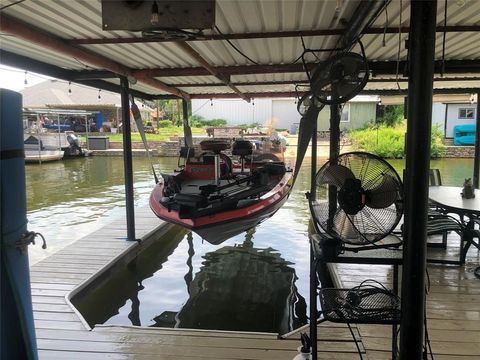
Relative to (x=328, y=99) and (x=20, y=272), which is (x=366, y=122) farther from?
(x=20, y=272)

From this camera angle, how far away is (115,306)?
14.3ft

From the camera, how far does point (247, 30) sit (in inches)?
140

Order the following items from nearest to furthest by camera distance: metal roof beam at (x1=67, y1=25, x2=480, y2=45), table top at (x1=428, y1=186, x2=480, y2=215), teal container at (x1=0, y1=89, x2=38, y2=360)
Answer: teal container at (x1=0, y1=89, x2=38, y2=360) → metal roof beam at (x1=67, y1=25, x2=480, y2=45) → table top at (x1=428, y1=186, x2=480, y2=215)

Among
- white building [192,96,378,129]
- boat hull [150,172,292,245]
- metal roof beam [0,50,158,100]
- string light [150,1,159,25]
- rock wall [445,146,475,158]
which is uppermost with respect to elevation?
white building [192,96,378,129]

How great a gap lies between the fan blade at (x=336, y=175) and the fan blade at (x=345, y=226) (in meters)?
0.16

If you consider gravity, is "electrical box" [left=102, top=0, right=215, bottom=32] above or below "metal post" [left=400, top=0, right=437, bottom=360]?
above

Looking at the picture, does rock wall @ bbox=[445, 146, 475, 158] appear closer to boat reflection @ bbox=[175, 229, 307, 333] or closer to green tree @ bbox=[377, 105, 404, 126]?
green tree @ bbox=[377, 105, 404, 126]

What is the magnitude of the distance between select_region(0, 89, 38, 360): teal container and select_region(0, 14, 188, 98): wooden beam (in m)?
1.61

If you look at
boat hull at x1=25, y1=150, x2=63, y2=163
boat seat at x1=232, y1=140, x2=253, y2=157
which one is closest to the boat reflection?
boat seat at x1=232, y1=140, x2=253, y2=157

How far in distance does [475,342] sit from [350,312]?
133 centimetres

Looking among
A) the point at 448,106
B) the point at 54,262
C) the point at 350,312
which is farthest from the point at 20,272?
the point at 448,106

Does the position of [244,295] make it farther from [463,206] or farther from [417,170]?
[417,170]

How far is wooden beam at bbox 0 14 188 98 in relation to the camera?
3.05 m

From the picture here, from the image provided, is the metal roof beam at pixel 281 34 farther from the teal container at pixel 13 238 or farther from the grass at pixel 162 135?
the grass at pixel 162 135
